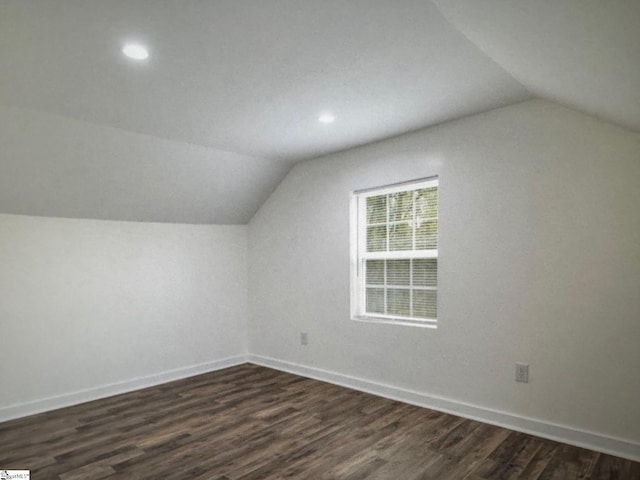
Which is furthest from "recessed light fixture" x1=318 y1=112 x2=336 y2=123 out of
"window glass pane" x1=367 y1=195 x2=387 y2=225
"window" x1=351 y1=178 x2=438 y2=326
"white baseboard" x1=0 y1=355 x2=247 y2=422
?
"white baseboard" x1=0 y1=355 x2=247 y2=422

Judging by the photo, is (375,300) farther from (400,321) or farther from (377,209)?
(377,209)

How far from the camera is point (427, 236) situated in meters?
3.63

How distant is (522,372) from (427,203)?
1548mm

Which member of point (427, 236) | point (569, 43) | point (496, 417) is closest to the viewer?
point (569, 43)

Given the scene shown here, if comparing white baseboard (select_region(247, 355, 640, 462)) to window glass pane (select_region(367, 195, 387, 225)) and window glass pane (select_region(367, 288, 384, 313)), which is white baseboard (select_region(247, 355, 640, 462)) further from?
window glass pane (select_region(367, 195, 387, 225))

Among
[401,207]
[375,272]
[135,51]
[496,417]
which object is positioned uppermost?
[135,51]

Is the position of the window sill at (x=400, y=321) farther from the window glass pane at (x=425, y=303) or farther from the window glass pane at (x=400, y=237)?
the window glass pane at (x=400, y=237)

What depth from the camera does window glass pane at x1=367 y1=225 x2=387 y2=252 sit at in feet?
13.0

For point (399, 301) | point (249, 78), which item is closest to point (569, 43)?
point (249, 78)

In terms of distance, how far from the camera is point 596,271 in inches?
106

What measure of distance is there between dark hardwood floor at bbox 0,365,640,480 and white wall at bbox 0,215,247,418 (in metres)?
0.34

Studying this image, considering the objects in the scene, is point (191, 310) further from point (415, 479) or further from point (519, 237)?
point (519, 237)

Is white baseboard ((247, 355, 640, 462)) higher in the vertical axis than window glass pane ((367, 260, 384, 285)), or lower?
lower

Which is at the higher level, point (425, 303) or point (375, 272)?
point (375, 272)
